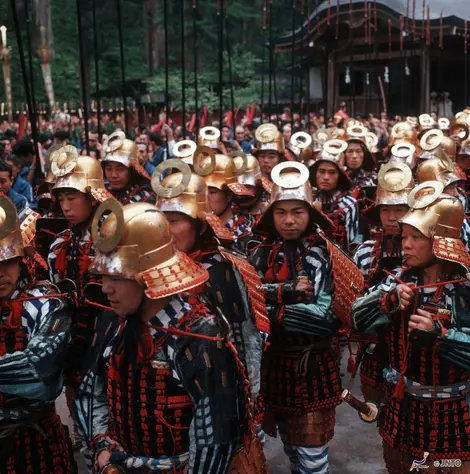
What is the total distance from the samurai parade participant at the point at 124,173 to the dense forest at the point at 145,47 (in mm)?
21813

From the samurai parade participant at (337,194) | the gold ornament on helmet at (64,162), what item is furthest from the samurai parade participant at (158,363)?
the samurai parade participant at (337,194)

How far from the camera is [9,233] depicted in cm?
304

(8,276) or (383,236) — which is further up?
(8,276)

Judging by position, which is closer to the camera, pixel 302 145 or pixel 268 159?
pixel 268 159

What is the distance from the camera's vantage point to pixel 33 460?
3.24 m

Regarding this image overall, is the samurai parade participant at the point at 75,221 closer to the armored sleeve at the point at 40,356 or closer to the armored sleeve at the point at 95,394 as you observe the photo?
the armored sleeve at the point at 40,356

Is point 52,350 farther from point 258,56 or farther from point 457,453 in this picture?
point 258,56

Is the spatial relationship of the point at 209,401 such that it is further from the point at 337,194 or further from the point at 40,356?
the point at 337,194

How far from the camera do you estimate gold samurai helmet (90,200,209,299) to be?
2.45 m

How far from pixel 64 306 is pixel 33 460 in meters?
0.73

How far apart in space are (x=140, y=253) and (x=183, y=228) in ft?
4.49

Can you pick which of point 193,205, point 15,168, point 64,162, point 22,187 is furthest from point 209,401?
point 15,168

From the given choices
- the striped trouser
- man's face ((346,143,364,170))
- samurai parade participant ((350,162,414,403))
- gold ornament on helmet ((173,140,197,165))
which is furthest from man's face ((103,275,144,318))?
man's face ((346,143,364,170))

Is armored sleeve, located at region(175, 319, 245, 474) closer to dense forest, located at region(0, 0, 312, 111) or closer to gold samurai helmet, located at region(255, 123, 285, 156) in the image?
gold samurai helmet, located at region(255, 123, 285, 156)
